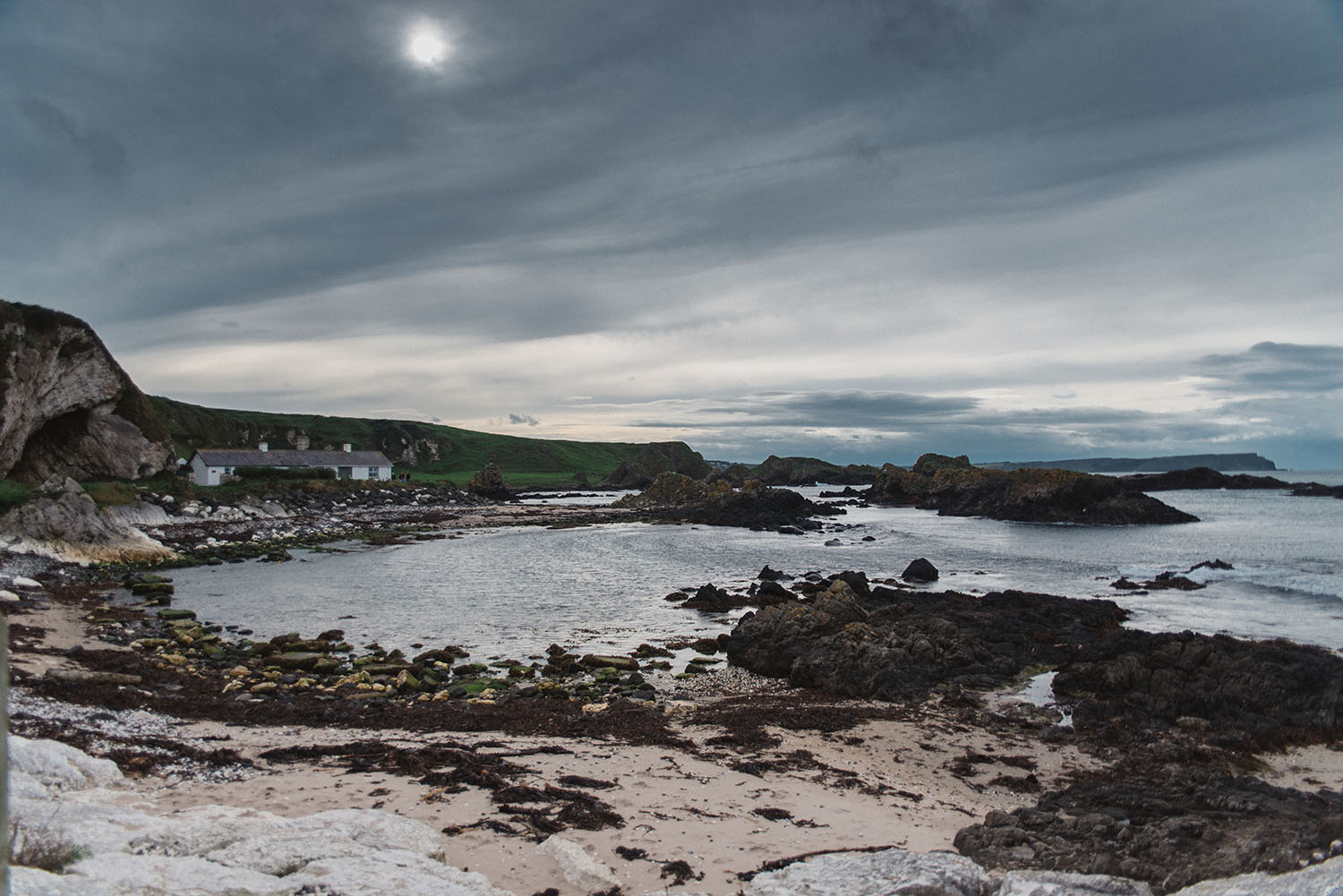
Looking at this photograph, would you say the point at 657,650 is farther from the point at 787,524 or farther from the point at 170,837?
the point at 787,524

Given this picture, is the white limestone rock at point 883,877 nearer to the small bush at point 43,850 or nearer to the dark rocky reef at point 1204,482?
the small bush at point 43,850

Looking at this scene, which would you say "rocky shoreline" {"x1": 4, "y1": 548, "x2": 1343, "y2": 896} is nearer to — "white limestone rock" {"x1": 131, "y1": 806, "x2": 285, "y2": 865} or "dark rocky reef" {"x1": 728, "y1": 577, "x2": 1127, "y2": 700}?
"dark rocky reef" {"x1": 728, "y1": 577, "x2": 1127, "y2": 700}

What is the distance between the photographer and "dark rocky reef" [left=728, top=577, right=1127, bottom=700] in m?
18.8

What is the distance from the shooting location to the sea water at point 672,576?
25500 millimetres

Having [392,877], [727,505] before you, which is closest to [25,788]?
[392,877]

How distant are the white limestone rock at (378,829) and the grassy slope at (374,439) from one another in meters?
110

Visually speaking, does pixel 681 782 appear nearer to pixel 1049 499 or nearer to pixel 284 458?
pixel 1049 499

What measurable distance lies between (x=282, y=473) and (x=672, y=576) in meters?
63.7

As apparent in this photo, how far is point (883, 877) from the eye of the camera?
7.31 metres

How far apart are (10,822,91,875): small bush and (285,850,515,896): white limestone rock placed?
1586 mm

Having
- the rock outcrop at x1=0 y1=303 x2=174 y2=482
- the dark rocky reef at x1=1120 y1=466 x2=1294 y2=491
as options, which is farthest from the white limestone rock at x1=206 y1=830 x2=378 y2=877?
the dark rocky reef at x1=1120 y1=466 x2=1294 y2=491

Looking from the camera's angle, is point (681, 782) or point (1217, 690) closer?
point (681, 782)

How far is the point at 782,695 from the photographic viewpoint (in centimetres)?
1809

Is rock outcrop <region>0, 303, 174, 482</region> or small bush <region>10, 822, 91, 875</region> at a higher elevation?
rock outcrop <region>0, 303, 174, 482</region>
